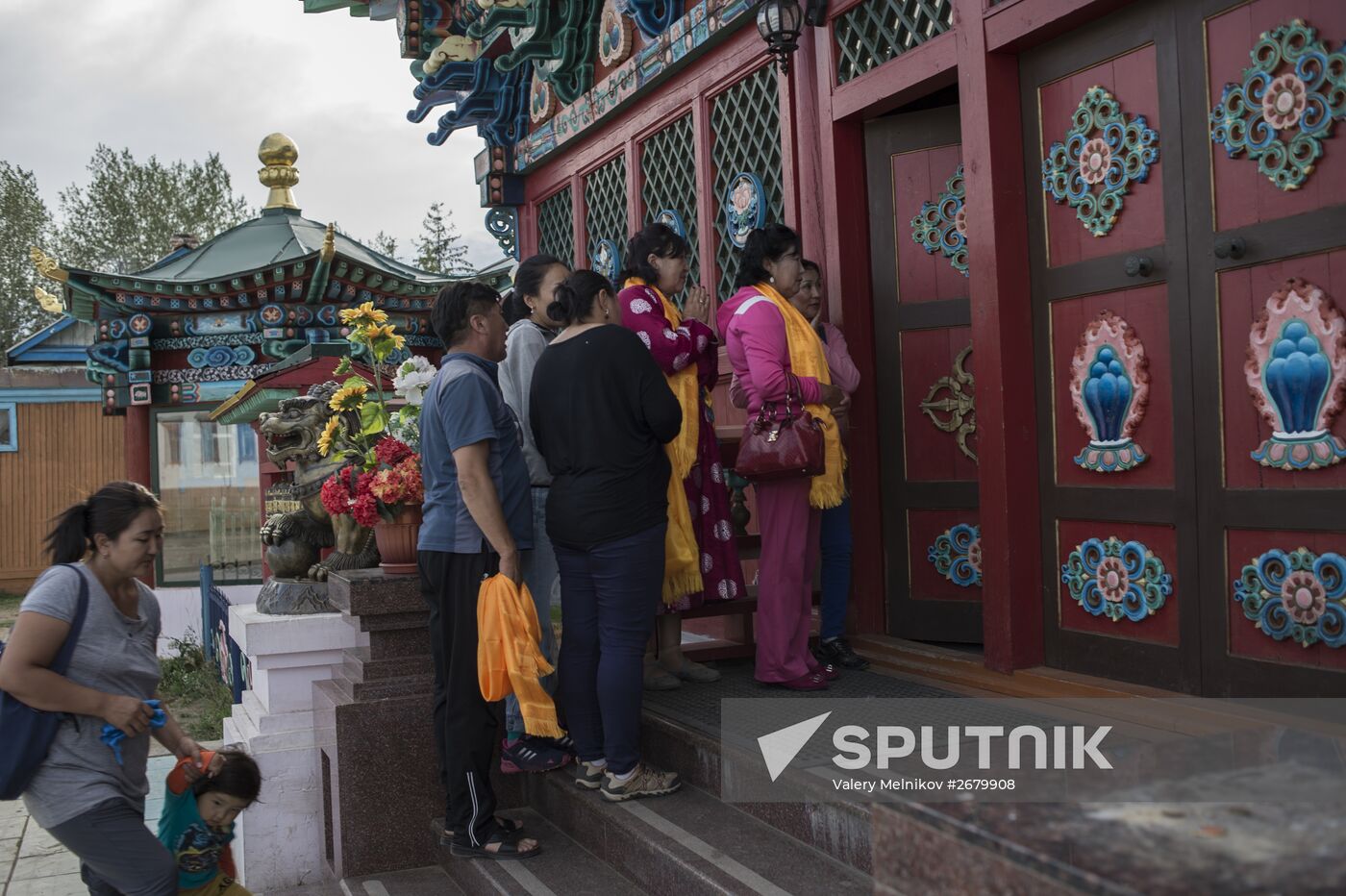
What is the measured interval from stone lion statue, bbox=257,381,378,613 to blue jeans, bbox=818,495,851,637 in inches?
81.0

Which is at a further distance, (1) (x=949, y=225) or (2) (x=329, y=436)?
(2) (x=329, y=436)

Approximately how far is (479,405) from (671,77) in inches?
151

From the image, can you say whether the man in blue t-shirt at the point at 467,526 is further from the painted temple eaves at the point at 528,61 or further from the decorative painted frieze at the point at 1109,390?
the painted temple eaves at the point at 528,61

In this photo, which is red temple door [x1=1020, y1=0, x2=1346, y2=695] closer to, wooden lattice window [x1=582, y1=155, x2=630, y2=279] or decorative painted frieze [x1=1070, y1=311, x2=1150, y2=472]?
decorative painted frieze [x1=1070, y1=311, x2=1150, y2=472]

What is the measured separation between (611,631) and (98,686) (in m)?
1.50

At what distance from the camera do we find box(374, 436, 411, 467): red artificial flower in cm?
502

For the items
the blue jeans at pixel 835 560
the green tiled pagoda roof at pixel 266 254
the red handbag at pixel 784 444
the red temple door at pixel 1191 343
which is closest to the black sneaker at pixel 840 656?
the blue jeans at pixel 835 560

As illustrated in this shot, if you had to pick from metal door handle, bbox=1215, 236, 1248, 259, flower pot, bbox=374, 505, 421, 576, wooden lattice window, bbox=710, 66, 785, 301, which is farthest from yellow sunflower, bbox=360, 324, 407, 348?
metal door handle, bbox=1215, 236, 1248, 259

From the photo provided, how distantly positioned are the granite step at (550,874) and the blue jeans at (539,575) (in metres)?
0.43

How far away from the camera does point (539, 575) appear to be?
14.4ft

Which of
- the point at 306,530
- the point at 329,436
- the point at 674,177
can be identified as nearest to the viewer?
the point at 329,436

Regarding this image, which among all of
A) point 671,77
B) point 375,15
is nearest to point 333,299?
point 375,15

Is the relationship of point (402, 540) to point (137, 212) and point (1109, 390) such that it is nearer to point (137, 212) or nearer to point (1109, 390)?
point (1109, 390)

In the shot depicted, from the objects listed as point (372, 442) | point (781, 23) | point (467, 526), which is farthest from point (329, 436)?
point (781, 23)
